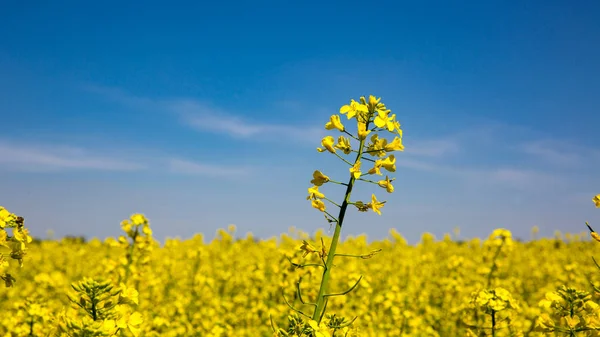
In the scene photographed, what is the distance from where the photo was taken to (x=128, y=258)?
19.2 feet

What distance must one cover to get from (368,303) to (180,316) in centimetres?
278

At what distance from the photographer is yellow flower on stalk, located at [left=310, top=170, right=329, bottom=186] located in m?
2.98

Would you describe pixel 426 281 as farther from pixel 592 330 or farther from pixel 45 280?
pixel 592 330

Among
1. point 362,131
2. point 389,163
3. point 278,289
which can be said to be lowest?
point 278,289

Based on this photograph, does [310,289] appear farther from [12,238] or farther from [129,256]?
[12,238]

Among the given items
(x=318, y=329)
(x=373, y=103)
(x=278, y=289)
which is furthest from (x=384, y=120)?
(x=278, y=289)

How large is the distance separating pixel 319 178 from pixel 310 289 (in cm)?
450

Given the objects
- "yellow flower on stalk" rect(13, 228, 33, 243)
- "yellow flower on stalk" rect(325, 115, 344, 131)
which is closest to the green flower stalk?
"yellow flower on stalk" rect(325, 115, 344, 131)

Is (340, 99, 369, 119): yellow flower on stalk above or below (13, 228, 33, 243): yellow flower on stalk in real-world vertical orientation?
above

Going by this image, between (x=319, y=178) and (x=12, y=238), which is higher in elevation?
(x=319, y=178)

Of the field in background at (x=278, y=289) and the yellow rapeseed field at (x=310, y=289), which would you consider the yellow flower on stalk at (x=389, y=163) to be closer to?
the yellow rapeseed field at (x=310, y=289)

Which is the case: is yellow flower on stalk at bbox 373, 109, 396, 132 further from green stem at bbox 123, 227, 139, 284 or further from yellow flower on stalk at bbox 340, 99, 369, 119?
green stem at bbox 123, 227, 139, 284

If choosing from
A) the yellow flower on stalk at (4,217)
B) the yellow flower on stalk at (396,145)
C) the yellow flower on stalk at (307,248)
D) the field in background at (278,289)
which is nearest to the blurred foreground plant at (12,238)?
the yellow flower on stalk at (4,217)

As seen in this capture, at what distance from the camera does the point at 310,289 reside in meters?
7.20
